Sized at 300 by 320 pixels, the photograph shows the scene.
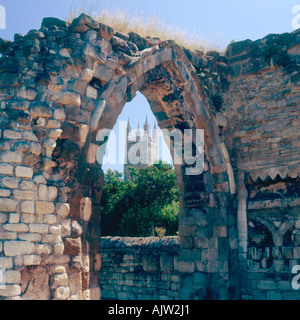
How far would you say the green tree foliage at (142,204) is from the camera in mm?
16366

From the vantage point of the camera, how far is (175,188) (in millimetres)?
18609

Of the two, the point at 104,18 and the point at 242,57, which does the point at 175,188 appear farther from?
the point at 104,18

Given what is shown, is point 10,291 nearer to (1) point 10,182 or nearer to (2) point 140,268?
(1) point 10,182

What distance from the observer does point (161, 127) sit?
7.34 meters

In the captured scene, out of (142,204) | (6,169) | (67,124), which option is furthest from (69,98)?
(142,204)

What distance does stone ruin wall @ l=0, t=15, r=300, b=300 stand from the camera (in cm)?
424

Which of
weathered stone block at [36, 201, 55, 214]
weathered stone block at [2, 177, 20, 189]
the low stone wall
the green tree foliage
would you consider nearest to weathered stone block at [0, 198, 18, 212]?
weathered stone block at [2, 177, 20, 189]

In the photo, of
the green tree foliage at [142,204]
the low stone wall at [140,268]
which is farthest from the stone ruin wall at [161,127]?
the green tree foliage at [142,204]

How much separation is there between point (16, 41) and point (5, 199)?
1.94 m

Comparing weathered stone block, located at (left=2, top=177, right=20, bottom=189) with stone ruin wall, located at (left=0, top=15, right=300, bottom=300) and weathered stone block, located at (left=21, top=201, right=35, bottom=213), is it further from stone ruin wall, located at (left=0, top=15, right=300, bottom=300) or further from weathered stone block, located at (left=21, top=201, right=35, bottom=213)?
weathered stone block, located at (left=21, top=201, right=35, bottom=213)

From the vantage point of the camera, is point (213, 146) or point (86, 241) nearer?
point (86, 241)

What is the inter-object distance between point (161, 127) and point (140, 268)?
9.29 feet

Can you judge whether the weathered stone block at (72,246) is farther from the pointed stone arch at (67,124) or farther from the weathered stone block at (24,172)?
the weathered stone block at (24,172)
